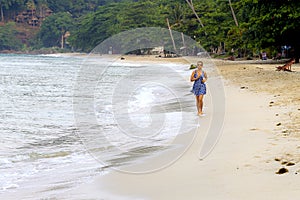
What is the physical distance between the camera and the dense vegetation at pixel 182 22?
29.0m

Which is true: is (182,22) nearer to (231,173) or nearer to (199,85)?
(199,85)

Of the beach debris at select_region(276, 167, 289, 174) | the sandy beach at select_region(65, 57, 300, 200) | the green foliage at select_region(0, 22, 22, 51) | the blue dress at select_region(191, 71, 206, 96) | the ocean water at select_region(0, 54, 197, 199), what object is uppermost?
the green foliage at select_region(0, 22, 22, 51)

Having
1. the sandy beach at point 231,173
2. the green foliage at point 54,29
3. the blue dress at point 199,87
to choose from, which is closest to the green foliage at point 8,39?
the green foliage at point 54,29

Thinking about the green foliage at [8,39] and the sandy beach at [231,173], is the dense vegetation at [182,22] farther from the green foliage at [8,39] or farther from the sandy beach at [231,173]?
the sandy beach at [231,173]

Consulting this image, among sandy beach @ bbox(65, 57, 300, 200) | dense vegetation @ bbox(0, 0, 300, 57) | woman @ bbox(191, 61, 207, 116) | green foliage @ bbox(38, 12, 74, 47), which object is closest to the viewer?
Result: sandy beach @ bbox(65, 57, 300, 200)

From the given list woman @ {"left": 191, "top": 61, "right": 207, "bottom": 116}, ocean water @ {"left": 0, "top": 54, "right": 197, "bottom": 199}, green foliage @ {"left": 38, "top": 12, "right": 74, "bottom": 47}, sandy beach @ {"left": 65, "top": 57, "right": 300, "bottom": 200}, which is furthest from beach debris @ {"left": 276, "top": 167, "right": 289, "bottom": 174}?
green foliage @ {"left": 38, "top": 12, "right": 74, "bottom": 47}

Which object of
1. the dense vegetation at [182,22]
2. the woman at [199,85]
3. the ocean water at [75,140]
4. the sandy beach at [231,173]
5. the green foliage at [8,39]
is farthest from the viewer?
the green foliage at [8,39]

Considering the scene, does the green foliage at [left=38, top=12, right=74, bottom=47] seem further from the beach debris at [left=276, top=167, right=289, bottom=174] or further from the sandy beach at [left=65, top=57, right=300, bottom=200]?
the beach debris at [left=276, top=167, right=289, bottom=174]

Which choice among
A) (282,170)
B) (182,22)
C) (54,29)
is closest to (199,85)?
(282,170)

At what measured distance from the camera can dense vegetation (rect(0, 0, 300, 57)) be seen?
1141 inches

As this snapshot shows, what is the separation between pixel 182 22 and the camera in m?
80.2

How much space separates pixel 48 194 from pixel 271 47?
27665 millimetres

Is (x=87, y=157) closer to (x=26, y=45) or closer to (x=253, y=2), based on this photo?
(x=253, y=2)

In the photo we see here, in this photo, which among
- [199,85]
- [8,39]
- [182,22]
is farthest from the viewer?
[8,39]
